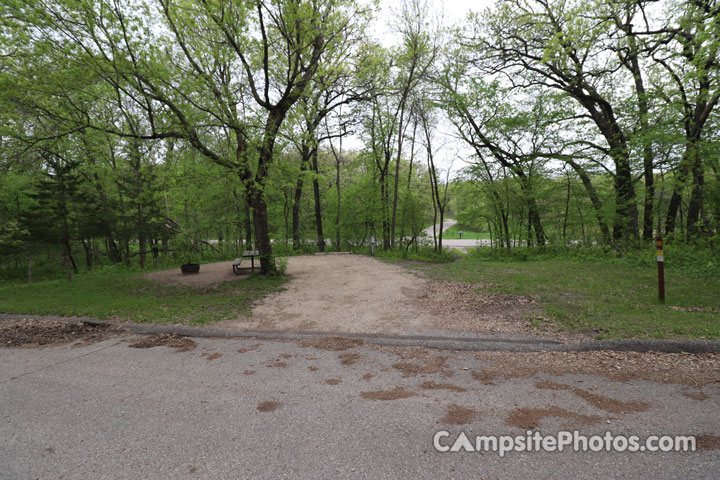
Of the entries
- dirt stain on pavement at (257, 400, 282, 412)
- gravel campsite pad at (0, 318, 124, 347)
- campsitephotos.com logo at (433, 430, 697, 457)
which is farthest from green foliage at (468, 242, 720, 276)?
gravel campsite pad at (0, 318, 124, 347)

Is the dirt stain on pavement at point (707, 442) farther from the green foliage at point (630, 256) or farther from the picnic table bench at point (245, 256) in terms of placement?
the picnic table bench at point (245, 256)

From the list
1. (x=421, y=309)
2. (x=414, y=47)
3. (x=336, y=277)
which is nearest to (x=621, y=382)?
(x=421, y=309)

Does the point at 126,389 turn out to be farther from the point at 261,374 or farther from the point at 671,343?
the point at 671,343

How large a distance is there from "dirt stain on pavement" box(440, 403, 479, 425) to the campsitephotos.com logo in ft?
0.53

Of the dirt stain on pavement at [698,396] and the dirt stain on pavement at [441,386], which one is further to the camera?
the dirt stain on pavement at [441,386]

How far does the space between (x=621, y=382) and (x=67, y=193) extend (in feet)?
52.4

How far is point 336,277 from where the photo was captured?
983 centimetres

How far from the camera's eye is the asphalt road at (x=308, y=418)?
191cm

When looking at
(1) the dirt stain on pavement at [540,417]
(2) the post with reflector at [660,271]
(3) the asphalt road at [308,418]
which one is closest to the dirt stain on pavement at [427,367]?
(3) the asphalt road at [308,418]

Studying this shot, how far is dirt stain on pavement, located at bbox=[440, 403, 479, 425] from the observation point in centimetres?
236

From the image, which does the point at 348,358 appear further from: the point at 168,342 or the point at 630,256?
the point at 630,256

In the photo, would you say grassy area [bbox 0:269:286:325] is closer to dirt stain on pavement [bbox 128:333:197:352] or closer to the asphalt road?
dirt stain on pavement [bbox 128:333:197:352]

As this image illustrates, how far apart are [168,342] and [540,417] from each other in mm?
4781

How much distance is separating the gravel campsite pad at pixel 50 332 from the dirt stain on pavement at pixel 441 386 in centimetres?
504
